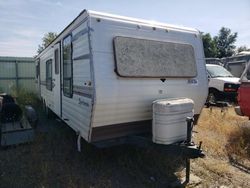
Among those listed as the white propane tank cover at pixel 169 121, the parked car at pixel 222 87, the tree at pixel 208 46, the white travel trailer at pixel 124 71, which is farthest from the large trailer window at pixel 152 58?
the tree at pixel 208 46

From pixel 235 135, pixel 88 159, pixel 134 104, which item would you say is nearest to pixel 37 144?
pixel 88 159

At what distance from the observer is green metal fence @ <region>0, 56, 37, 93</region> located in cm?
1462

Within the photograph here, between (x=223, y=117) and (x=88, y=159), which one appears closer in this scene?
(x=88, y=159)

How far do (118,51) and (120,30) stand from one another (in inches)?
14.9

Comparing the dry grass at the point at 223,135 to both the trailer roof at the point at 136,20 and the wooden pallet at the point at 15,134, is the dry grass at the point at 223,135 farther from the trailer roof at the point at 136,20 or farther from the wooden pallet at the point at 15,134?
the wooden pallet at the point at 15,134

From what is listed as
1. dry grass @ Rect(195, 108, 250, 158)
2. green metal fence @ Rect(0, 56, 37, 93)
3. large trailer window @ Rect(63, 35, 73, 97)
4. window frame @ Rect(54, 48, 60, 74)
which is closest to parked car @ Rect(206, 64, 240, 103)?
dry grass @ Rect(195, 108, 250, 158)

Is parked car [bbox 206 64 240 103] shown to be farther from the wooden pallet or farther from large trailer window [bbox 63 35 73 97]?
the wooden pallet

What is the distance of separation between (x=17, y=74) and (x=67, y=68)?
422 inches

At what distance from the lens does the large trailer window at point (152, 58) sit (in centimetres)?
409

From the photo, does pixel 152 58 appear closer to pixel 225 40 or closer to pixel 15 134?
pixel 15 134

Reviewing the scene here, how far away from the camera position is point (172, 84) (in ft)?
15.5

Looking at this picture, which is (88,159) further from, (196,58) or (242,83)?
(242,83)

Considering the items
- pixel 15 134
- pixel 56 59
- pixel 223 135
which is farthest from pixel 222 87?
pixel 15 134

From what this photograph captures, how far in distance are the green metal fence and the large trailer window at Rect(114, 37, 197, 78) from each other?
11.3 metres
